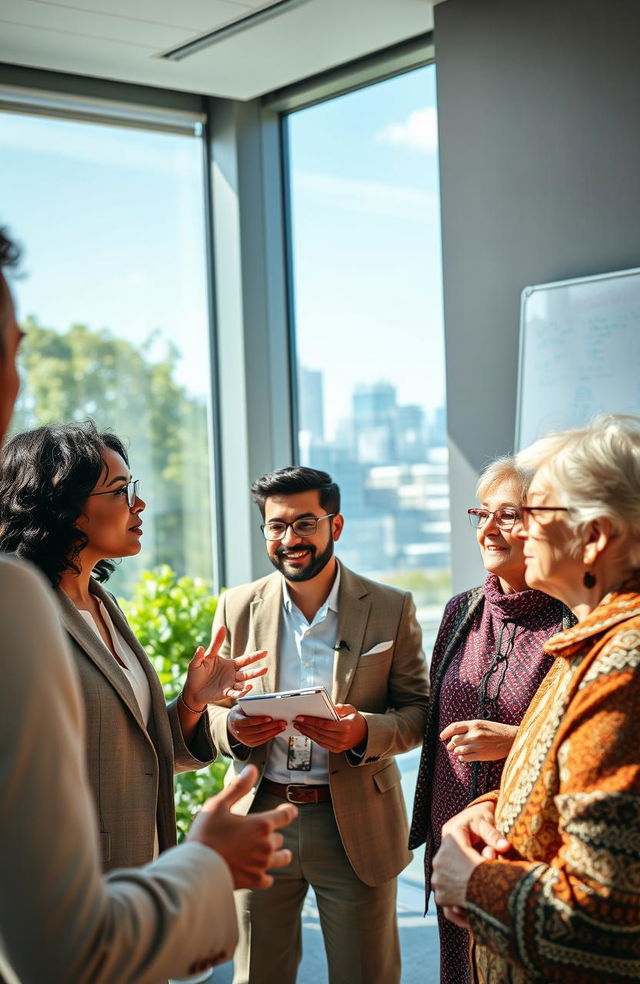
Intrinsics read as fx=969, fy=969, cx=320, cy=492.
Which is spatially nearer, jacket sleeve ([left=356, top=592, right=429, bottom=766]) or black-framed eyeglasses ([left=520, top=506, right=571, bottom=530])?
black-framed eyeglasses ([left=520, top=506, right=571, bottom=530])

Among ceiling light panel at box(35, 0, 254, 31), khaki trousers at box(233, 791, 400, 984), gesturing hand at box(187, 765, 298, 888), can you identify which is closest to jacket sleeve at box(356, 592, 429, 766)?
khaki trousers at box(233, 791, 400, 984)

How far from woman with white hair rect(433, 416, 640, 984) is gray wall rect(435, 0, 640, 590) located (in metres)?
1.93

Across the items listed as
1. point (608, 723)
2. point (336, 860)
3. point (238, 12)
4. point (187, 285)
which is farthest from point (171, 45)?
point (608, 723)

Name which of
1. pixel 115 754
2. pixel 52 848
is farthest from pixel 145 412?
pixel 52 848

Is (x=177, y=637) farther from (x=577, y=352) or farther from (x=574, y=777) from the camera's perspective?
(x=574, y=777)

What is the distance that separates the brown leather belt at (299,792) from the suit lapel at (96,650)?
0.75 meters

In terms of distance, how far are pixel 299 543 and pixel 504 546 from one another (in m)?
0.69

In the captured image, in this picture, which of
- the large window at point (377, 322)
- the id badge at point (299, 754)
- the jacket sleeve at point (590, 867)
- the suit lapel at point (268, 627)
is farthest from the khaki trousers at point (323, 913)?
the large window at point (377, 322)

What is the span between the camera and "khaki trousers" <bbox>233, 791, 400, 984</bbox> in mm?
2918

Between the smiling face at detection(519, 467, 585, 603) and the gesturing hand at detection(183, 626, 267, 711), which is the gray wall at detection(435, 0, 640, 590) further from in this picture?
the smiling face at detection(519, 467, 585, 603)

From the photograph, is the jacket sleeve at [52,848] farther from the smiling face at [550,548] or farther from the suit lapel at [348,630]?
the suit lapel at [348,630]

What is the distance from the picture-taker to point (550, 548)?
5.69ft

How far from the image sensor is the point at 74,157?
4.98 metres

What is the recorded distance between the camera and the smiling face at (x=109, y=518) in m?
2.50
